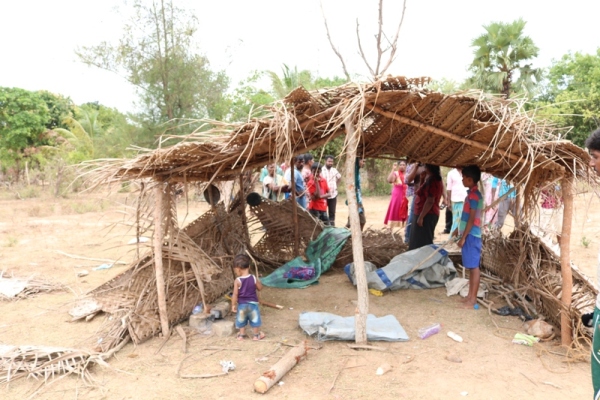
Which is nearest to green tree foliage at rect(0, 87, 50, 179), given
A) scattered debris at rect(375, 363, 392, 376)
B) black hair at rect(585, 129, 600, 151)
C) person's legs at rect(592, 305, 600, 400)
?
scattered debris at rect(375, 363, 392, 376)

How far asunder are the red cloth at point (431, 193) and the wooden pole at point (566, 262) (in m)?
1.90

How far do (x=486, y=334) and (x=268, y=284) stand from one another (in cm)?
269

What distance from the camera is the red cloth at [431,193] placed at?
5.69 m

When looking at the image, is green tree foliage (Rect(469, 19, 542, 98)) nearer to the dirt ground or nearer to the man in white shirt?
the man in white shirt

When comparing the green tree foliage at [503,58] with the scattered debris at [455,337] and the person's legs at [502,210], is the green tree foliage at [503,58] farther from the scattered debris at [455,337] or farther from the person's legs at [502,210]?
the scattered debris at [455,337]

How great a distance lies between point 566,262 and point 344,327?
201 cm

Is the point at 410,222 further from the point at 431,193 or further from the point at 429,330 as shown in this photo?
the point at 429,330

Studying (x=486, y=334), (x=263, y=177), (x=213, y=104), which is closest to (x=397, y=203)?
(x=263, y=177)

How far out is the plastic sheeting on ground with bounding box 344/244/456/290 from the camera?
17.8ft

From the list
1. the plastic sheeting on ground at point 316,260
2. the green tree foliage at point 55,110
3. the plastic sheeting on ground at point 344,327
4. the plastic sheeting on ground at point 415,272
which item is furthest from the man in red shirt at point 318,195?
the green tree foliage at point 55,110

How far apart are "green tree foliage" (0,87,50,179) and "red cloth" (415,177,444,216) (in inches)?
807

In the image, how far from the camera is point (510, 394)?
316cm

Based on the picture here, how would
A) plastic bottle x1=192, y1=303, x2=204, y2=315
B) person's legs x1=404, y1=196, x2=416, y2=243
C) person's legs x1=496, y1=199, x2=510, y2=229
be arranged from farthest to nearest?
Answer: person's legs x1=496, y1=199, x2=510, y2=229
person's legs x1=404, y1=196, x2=416, y2=243
plastic bottle x1=192, y1=303, x2=204, y2=315

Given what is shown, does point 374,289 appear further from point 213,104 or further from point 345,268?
point 213,104
